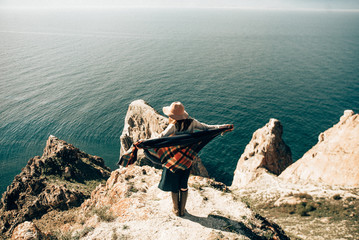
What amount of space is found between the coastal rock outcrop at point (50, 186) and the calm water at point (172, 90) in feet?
50.1

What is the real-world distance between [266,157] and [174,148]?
28.1 metres

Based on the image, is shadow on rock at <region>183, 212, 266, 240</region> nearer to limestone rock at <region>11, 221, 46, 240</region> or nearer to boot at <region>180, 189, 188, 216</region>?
boot at <region>180, 189, 188, 216</region>

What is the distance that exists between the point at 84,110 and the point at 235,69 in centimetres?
6138

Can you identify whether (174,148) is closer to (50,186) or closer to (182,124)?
(182,124)

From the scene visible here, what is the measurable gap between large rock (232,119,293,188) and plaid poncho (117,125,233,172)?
26.1 metres

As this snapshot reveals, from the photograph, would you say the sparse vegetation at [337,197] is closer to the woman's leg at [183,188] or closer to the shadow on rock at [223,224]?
the shadow on rock at [223,224]

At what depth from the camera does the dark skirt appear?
889 cm

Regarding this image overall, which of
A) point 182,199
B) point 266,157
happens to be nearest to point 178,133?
point 182,199

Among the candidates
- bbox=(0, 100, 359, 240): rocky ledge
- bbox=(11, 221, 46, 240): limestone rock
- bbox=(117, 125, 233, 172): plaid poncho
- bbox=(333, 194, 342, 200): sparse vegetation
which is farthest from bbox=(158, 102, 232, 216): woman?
bbox=(333, 194, 342, 200): sparse vegetation

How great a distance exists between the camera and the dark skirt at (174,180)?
8.89 m

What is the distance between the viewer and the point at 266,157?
107 feet

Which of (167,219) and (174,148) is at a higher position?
(174,148)

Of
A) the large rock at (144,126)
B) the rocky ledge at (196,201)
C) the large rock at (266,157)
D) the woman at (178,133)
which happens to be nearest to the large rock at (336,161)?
the rocky ledge at (196,201)

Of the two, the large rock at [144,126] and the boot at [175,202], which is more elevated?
the boot at [175,202]
